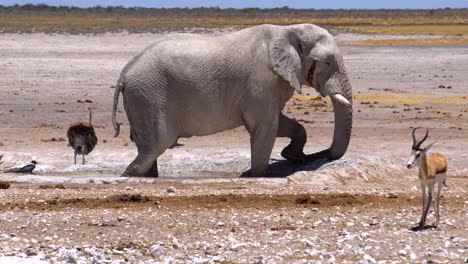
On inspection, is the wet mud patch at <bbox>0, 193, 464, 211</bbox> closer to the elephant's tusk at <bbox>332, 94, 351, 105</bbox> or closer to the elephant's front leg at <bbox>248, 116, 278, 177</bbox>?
the elephant's front leg at <bbox>248, 116, 278, 177</bbox>

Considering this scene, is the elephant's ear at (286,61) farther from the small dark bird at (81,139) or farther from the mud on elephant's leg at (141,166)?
the small dark bird at (81,139)

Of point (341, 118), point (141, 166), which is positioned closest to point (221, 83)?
point (141, 166)

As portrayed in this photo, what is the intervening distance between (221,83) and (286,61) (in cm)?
98

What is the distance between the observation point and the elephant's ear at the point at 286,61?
1357 centimetres

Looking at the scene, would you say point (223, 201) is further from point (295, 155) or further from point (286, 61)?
point (295, 155)

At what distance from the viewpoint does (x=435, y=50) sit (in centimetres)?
4109

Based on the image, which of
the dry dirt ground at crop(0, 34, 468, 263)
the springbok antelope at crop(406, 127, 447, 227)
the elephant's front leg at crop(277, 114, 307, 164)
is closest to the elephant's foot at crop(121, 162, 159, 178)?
the dry dirt ground at crop(0, 34, 468, 263)

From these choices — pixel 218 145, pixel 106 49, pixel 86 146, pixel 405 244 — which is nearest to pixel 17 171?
pixel 86 146

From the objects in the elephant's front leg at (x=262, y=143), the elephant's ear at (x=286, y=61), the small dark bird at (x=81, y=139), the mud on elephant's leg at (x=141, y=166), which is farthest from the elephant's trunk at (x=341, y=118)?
the small dark bird at (x=81, y=139)

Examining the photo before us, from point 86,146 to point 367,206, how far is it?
6.04m

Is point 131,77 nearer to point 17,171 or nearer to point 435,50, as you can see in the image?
point 17,171

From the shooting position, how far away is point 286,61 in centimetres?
1361

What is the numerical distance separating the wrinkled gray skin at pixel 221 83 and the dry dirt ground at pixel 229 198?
2.37ft

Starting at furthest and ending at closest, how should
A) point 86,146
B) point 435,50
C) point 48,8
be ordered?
1. point 48,8
2. point 435,50
3. point 86,146
